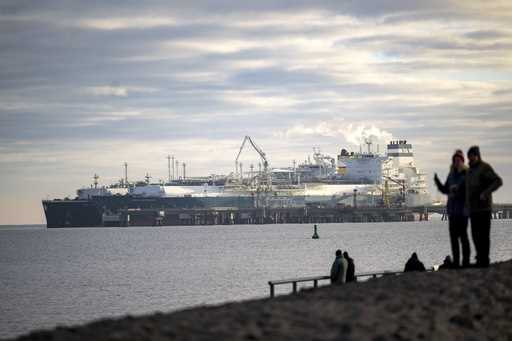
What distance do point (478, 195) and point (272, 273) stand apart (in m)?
38.5

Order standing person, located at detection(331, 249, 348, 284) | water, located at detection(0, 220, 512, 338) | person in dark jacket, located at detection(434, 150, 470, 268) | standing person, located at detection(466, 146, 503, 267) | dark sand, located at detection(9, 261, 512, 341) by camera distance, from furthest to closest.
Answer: water, located at detection(0, 220, 512, 338), standing person, located at detection(331, 249, 348, 284), person in dark jacket, located at detection(434, 150, 470, 268), standing person, located at detection(466, 146, 503, 267), dark sand, located at detection(9, 261, 512, 341)

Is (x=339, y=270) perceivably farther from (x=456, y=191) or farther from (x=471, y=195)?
(x=471, y=195)

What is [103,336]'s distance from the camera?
12344 millimetres

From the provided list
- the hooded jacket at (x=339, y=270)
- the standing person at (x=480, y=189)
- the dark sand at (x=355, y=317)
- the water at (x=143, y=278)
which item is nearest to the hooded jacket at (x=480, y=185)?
the standing person at (x=480, y=189)

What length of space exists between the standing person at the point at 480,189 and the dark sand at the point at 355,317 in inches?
55.0

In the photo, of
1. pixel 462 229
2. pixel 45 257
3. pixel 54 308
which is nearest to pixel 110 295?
pixel 54 308

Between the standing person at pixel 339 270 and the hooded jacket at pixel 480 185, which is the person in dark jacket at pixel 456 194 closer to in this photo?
the hooded jacket at pixel 480 185

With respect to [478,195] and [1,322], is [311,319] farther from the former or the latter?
[1,322]

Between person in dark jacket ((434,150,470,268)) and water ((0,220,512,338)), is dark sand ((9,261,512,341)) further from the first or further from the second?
water ((0,220,512,338))

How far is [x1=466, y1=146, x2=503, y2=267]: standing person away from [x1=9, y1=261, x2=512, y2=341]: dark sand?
1398mm

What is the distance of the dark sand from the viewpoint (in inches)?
498

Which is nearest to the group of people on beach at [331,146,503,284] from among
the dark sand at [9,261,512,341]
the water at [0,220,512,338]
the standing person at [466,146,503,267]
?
the standing person at [466,146,503,267]

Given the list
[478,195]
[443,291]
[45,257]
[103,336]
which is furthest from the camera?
[45,257]

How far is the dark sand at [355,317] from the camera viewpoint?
41.5 feet
